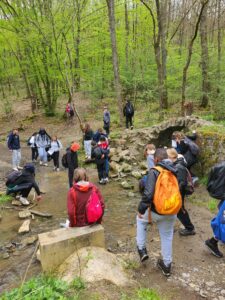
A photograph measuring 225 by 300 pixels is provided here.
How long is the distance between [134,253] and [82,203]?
146 centimetres

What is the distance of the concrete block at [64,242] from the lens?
4277 mm

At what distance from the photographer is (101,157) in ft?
31.3

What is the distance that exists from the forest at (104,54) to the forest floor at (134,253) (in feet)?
27.3

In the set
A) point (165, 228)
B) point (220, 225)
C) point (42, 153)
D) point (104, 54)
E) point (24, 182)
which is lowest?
point (42, 153)

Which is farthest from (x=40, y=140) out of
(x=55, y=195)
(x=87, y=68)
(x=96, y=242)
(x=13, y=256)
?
(x=87, y=68)

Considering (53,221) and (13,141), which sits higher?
(13,141)

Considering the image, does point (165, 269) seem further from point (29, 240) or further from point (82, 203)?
point (29, 240)

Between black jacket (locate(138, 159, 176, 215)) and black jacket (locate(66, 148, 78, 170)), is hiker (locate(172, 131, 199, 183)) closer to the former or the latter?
black jacket (locate(66, 148, 78, 170))

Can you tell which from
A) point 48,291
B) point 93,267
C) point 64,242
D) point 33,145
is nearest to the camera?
point 48,291

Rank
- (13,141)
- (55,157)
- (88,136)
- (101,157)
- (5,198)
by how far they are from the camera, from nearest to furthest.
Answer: (5,198) < (101,157) < (13,141) < (55,157) < (88,136)

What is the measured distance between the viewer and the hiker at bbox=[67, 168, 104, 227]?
4.43m

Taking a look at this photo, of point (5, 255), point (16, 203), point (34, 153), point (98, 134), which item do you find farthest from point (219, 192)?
point (34, 153)

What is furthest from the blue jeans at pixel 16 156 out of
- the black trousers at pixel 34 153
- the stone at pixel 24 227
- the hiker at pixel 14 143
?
the stone at pixel 24 227

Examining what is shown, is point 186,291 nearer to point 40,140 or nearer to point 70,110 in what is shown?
point 40,140
